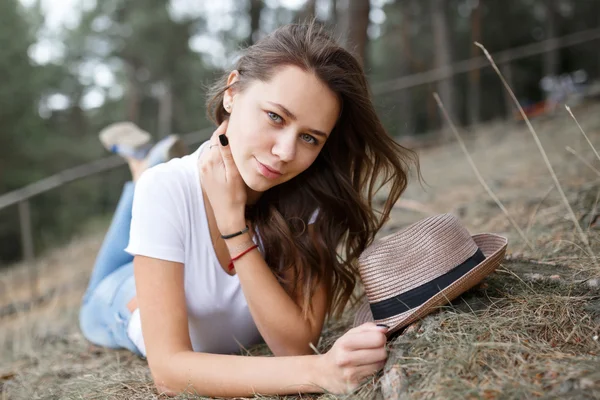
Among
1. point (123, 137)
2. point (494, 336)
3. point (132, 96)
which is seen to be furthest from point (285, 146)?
point (132, 96)

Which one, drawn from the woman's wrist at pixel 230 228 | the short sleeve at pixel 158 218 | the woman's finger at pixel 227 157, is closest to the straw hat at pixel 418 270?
the woman's wrist at pixel 230 228

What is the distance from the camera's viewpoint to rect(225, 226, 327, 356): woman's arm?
71.1 inches

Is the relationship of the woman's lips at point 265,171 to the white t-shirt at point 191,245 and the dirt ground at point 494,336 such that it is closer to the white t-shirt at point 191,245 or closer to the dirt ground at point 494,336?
the white t-shirt at point 191,245

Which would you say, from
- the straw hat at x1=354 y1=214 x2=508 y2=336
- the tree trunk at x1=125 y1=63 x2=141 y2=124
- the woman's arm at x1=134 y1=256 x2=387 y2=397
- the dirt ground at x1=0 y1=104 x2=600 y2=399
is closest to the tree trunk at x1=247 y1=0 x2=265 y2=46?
the dirt ground at x1=0 y1=104 x2=600 y2=399

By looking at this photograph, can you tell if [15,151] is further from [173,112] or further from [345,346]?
[345,346]

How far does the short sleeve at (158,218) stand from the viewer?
179cm

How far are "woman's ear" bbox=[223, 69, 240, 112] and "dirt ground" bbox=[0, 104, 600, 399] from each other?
88 cm

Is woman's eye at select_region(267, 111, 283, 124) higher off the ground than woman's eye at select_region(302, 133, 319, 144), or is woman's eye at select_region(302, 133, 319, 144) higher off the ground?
woman's eye at select_region(267, 111, 283, 124)

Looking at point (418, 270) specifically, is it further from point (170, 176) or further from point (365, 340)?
point (170, 176)

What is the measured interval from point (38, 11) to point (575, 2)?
67.6ft

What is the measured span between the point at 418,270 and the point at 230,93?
2.84 ft

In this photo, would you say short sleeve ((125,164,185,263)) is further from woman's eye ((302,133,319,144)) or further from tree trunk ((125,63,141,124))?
tree trunk ((125,63,141,124))

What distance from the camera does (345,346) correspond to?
5.01 feet

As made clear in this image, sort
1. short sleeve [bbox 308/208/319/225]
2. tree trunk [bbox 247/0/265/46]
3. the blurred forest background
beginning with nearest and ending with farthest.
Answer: short sleeve [bbox 308/208/319/225]
tree trunk [bbox 247/0/265/46]
the blurred forest background
